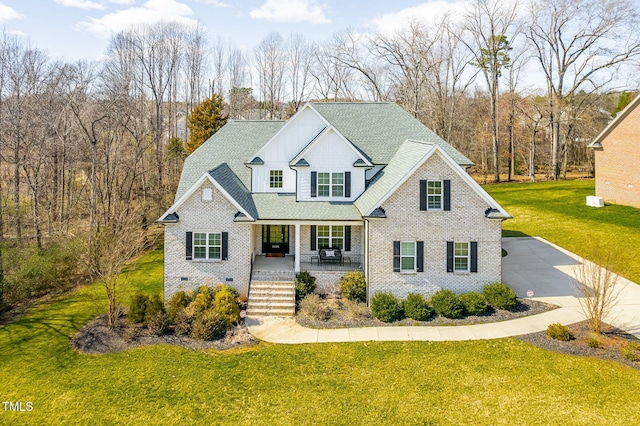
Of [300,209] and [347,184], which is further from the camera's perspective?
[347,184]

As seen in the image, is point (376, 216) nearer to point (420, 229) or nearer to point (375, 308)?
point (420, 229)

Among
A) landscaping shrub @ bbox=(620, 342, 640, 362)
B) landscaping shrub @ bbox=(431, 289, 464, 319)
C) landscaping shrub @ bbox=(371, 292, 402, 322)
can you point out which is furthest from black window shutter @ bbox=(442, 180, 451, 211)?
landscaping shrub @ bbox=(620, 342, 640, 362)

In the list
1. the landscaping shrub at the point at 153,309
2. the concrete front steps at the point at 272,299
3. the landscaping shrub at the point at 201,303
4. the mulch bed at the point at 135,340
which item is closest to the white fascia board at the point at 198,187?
the concrete front steps at the point at 272,299

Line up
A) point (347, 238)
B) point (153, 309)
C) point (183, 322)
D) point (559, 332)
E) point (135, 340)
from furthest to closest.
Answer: point (347, 238) < point (153, 309) < point (183, 322) < point (135, 340) < point (559, 332)

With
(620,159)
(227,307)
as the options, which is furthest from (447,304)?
(620,159)

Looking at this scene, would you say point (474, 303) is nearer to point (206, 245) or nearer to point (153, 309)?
point (206, 245)

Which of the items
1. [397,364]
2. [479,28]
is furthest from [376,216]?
[479,28]
